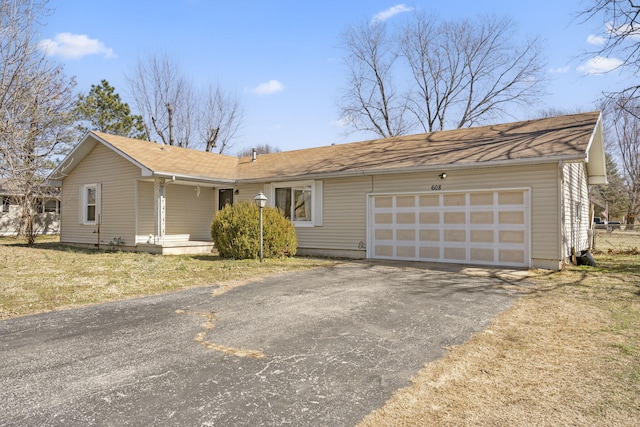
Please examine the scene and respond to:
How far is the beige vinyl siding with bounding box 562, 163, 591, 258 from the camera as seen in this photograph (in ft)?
35.8

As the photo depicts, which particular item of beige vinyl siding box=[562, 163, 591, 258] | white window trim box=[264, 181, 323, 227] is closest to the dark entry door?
white window trim box=[264, 181, 323, 227]

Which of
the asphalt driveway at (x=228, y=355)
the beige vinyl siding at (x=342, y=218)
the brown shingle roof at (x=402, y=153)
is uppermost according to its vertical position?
the brown shingle roof at (x=402, y=153)

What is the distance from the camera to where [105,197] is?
599 inches

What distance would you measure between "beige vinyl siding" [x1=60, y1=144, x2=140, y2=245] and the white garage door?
845 centimetres

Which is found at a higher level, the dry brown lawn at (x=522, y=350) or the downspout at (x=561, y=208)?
the downspout at (x=561, y=208)

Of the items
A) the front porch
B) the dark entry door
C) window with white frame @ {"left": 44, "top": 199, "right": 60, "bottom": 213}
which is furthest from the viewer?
window with white frame @ {"left": 44, "top": 199, "right": 60, "bottom": 213}

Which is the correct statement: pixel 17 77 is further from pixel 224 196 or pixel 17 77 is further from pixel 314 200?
pixel 314 200

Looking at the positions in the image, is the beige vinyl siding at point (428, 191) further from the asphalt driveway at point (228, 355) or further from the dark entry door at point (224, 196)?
the asphalt driveway at point (228, 355)

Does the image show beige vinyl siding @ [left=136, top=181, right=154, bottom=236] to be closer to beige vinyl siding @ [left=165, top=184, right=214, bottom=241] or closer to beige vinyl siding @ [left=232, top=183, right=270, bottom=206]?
beige vinyl siding @ [left=165, top=184, right=214, bottom=241]

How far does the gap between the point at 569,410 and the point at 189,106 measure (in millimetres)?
32402

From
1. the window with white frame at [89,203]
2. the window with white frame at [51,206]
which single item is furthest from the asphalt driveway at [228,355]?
the window with white frame at [51,206]

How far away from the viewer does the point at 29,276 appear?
28.0 feet

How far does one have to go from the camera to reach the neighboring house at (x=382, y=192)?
1034 cm

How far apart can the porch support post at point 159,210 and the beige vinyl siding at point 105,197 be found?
101cm
